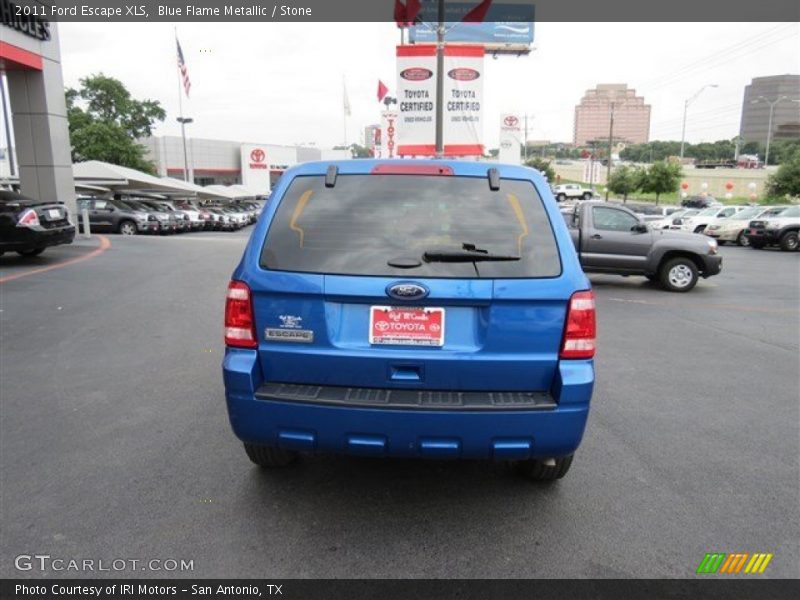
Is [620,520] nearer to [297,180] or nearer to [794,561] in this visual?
[794,561]

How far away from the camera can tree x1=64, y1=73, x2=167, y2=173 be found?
49.2 metres

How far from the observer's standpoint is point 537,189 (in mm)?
3105

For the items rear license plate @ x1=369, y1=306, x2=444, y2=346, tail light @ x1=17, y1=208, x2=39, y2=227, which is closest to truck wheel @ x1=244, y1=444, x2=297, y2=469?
rear license plate @ x1=369, y1=306, x2=444, y2=346

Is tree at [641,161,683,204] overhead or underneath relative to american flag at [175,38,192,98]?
underneath

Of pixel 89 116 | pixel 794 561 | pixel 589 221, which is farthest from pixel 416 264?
pixel 89 116

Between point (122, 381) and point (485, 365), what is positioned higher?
point (485, 365)

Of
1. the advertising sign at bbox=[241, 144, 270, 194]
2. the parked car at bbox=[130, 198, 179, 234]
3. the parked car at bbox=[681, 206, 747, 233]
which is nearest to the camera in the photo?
the parked car at bbox=[681, 206, 747, 233]

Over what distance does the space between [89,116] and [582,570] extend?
6004cm

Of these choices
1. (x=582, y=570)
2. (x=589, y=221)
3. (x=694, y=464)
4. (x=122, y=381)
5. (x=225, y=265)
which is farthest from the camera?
(x=225, y=265)

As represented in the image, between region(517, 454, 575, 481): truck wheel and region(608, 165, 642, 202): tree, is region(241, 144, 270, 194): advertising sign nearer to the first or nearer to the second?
region(608, 165, 642, 202): tree

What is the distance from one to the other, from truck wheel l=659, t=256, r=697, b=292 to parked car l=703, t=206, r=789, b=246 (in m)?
13.2

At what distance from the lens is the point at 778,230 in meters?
20.5

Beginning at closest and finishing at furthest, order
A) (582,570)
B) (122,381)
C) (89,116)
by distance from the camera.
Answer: (582,570) < (122,381) < (89,116)

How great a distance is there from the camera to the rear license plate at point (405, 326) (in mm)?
2820
